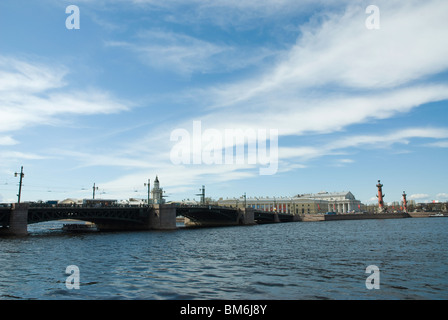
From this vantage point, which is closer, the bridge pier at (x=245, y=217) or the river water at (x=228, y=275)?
the river water at (x=228, y=275)

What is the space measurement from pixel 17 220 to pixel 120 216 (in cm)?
2212

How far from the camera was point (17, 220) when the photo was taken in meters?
47.6

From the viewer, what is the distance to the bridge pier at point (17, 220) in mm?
47375

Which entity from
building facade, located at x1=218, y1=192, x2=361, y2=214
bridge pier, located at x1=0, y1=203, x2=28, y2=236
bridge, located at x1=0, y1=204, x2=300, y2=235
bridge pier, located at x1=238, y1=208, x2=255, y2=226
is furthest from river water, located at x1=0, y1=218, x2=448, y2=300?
building facade, located at x1=218, y1=192, x2=361, y2=214

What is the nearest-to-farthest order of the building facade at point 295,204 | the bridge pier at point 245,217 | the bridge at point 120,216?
the bridge at point 120,216
the bridge pier at point 245,217
the building facade at point 295,204

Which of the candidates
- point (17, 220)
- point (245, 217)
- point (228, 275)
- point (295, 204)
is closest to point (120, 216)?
point (17, 220)

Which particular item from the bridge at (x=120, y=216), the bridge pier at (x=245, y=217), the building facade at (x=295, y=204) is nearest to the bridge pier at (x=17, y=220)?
the bridge at (x=120, y=216)

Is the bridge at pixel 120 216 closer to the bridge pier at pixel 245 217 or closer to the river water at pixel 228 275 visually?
the bridge pier at pixel 245 217

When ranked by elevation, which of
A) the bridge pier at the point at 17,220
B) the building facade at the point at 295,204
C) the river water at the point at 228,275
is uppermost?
the building facade at the point at 295,204

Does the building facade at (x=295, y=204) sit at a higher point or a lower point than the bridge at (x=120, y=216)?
higher

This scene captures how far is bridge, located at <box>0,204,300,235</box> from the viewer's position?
47.9 metres

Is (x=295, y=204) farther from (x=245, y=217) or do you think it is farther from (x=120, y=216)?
(x=120, y=216)
